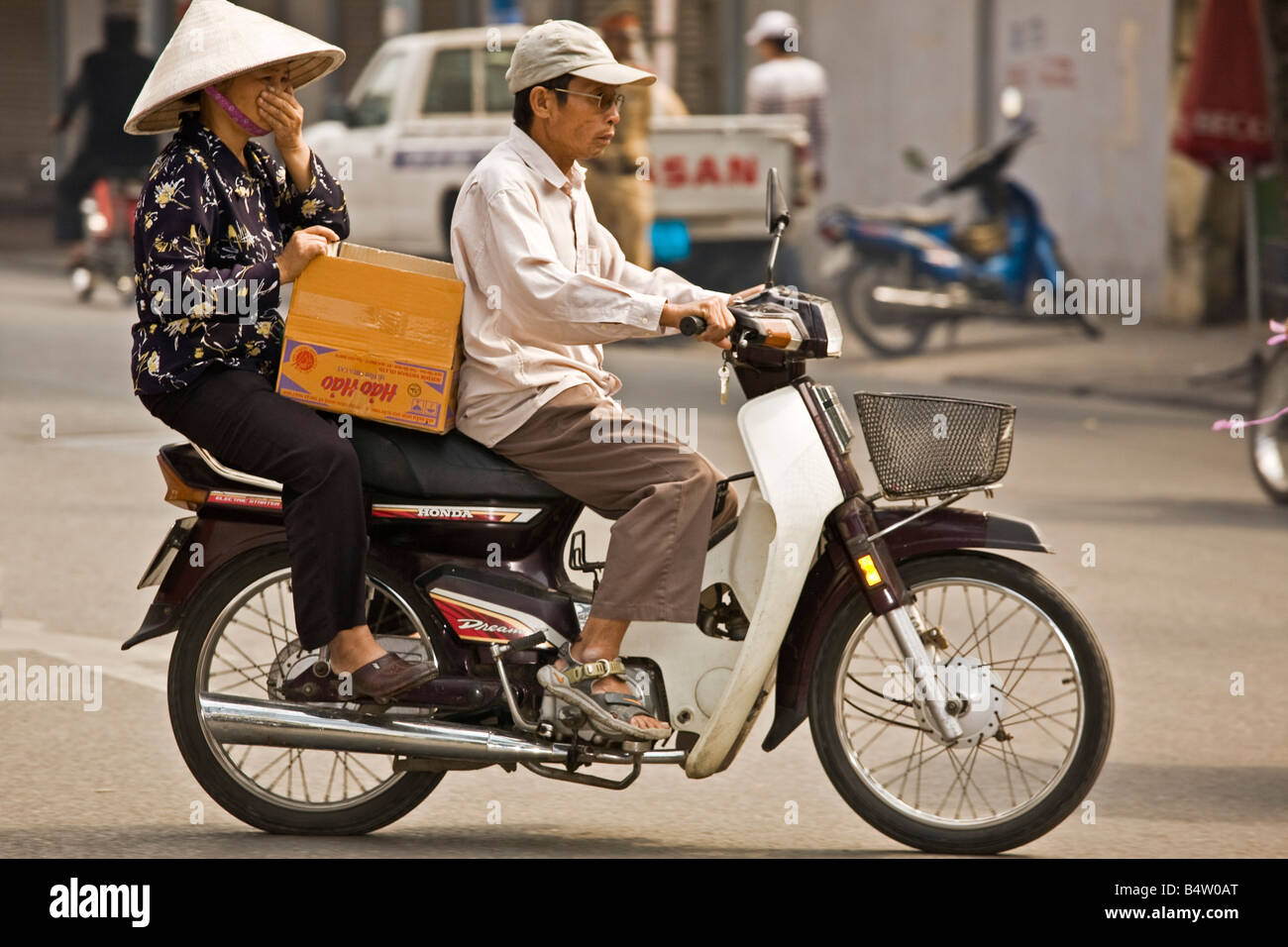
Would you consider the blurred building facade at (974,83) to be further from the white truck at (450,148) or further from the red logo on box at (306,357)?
the red logo on box at (306,357)

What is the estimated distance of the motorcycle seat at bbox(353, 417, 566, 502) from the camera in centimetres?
473

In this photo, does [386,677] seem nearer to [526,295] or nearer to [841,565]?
[526,295]

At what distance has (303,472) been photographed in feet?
Result: 15.1

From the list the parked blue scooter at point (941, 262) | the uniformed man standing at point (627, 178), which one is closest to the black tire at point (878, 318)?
the parked blue scooter at point (941, 262)

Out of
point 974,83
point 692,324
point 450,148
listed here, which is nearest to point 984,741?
point 692,324

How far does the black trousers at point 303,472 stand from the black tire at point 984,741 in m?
1.04

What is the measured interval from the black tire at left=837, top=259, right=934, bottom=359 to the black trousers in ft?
36.6

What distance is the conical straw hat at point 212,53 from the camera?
15.2 feet

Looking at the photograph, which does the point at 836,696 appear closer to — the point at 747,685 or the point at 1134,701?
the point at 747,685

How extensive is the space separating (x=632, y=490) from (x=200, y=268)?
1.03 meters

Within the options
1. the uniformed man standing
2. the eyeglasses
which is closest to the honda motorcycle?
the eyeglasses

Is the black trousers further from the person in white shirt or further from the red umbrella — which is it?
the red umbrella

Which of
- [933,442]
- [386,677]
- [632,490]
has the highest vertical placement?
[933,442]

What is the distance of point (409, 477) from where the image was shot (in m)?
4.73
